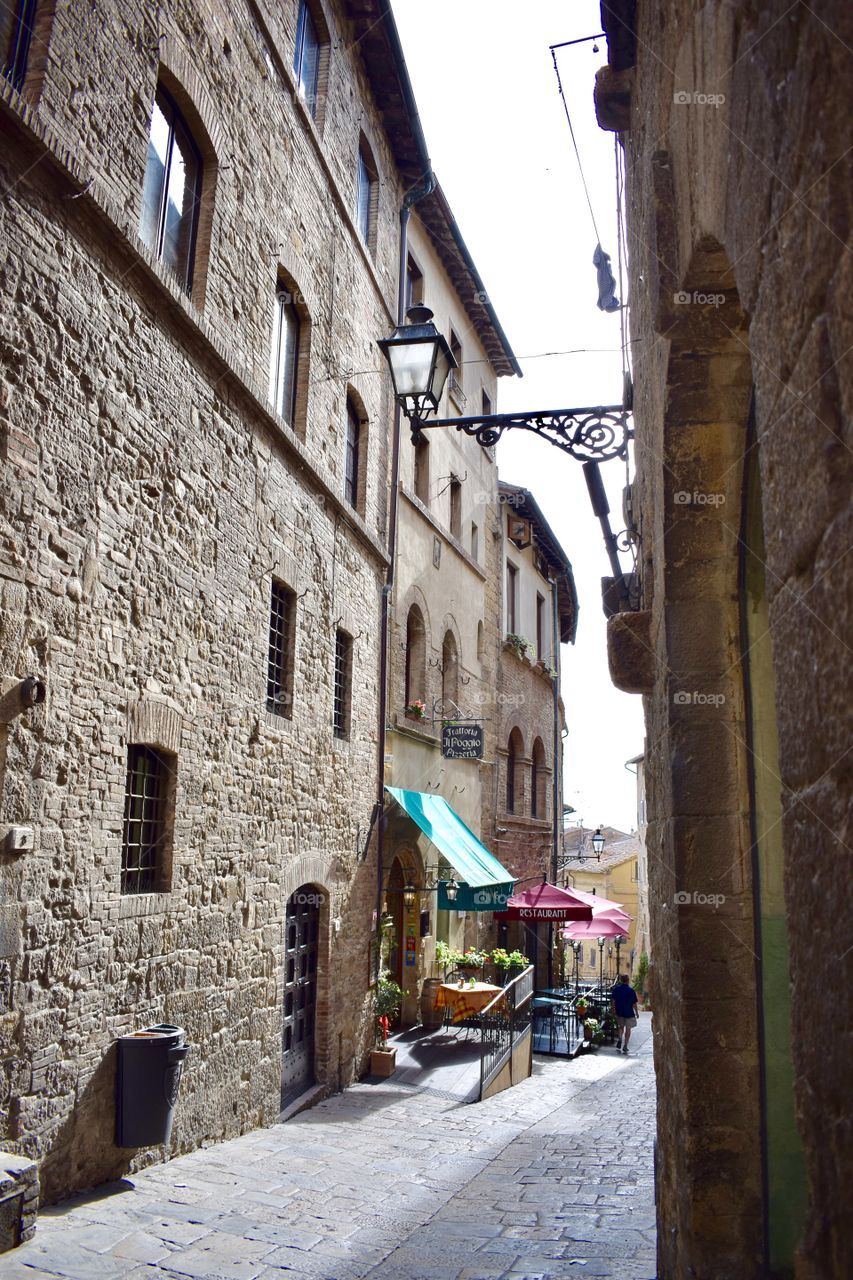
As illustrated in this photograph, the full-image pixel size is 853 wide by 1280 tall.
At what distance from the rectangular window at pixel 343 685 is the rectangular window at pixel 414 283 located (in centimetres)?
677

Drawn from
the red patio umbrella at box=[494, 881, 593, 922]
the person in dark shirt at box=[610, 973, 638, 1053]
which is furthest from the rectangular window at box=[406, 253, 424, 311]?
the person in dark shirt at box=[610, 973, 638, 1053]

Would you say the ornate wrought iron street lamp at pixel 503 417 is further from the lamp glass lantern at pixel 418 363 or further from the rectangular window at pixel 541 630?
the rectangular window at pixel 541 630

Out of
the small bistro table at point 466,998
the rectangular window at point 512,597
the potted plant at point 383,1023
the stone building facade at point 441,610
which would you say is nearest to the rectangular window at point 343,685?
the stone building facade at point 441,610

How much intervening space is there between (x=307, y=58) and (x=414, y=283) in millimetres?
4977

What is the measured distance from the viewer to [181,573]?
7.30 metres

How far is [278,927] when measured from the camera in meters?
9.00

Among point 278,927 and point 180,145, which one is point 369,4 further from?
point 278,927

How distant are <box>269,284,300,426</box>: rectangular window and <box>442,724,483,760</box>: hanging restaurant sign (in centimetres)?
601

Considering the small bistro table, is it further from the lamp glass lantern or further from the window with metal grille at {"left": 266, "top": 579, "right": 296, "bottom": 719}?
the lamp glass lantern

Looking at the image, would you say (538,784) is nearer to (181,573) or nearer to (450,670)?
(450,670)

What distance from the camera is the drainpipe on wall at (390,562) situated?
1236cm

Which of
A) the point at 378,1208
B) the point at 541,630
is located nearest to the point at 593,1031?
the point at 541,630

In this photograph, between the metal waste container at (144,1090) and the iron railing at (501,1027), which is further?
the iron railing at (501,1027)

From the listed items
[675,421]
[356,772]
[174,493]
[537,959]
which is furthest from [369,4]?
[537,959]
